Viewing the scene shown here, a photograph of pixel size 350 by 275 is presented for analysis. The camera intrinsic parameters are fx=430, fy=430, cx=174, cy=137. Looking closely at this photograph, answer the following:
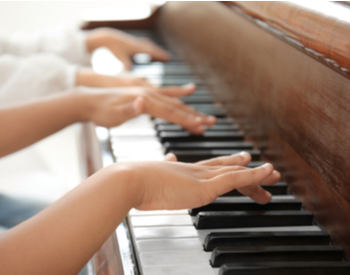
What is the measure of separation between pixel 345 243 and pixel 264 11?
0.46m

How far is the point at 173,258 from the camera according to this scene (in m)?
0.66

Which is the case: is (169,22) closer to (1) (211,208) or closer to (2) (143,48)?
(2) (143,48)

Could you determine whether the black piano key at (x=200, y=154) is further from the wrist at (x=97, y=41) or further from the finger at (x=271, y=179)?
the wrist at (x=97, y=41)

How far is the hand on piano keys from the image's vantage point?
1.15 m

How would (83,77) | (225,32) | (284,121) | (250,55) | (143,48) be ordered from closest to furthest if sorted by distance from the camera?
(284,121) → (250,55) → (225,32) → (83,77) → (143,48)

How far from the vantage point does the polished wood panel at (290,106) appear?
0.69m

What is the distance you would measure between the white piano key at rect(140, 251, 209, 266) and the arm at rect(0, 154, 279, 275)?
0.07m

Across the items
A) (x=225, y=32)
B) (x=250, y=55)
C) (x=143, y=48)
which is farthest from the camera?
(x=143, y=48)

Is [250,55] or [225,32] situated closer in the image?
[250,55]

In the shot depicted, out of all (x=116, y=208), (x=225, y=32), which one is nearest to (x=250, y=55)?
(x=225, y=32)

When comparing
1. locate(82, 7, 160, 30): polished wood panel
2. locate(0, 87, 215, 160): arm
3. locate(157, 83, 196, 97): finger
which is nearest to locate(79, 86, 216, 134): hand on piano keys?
locate(0, 87, 215, 160): arm

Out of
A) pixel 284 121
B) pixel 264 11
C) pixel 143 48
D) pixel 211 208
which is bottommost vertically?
pixel 143 48

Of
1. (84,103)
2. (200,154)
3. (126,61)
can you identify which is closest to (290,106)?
(200,154)

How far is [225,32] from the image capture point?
132 centimetres
